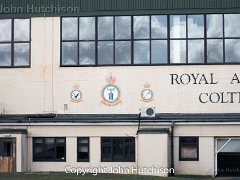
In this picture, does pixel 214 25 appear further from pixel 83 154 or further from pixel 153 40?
pixel 83 154

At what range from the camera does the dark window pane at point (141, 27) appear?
43.1m

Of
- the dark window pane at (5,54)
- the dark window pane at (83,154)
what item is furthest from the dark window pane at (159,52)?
the dark window pane at (5,54)

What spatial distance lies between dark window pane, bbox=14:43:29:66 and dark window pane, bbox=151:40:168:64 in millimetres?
7928

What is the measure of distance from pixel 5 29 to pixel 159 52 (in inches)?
386

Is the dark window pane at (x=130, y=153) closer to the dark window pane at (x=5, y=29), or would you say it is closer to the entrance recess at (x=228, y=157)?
the entrance recess at (x=228, y=157)

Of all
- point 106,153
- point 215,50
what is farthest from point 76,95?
point 215,50

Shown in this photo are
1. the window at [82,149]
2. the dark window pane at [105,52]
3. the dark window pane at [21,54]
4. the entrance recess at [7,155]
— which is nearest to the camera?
the entrance recess at [7,155]

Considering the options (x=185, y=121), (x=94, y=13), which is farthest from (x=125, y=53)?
(x=185, y=121)

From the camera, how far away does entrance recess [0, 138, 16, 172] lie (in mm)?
40250

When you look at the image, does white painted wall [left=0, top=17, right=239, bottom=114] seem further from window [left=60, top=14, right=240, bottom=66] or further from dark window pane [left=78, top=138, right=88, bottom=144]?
dark window pane [left=78, top=138, right=88, bottom=144]

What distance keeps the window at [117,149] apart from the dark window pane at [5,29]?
9.22 meters

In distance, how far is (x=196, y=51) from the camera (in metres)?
42.9

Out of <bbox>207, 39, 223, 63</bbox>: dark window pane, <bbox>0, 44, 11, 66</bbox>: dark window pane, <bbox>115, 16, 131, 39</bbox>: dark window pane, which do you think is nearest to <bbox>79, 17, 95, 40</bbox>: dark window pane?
<bbox>115, 16, 131, 39</bbox>: dark window pane

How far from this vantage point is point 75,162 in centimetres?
4097
